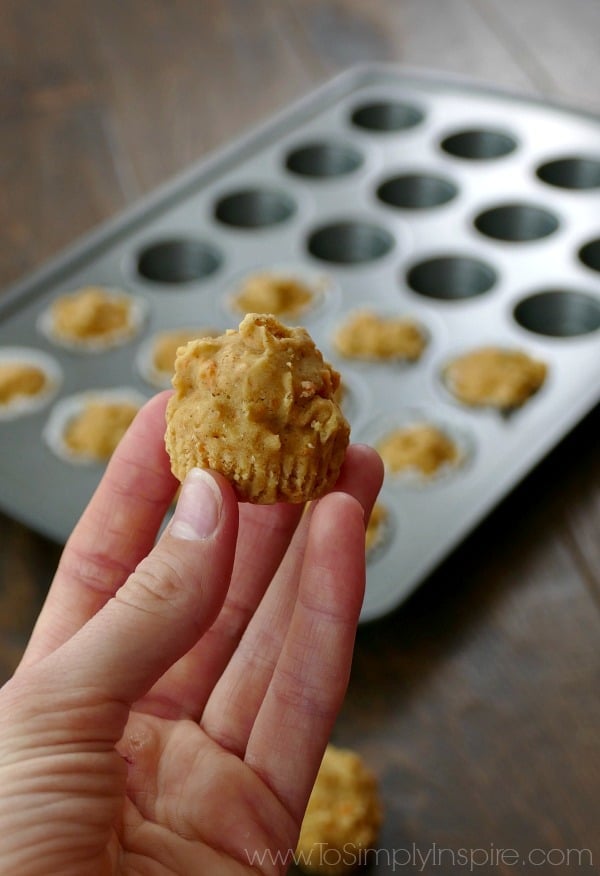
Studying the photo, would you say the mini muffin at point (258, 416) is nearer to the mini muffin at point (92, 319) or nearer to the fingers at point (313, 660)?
the fingers at point (313, 660)

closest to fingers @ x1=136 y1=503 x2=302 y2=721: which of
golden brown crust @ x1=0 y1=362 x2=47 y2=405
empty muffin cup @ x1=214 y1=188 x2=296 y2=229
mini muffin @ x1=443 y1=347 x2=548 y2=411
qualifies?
mini muffin @ x1=443 y1=347 x2=548 y2=411


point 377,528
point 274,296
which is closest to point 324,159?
point 274,296

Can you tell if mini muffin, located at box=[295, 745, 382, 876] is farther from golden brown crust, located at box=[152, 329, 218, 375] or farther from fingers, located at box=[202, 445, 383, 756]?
Answer: golden brown crust, located at box=[152, 329, 218, 375]

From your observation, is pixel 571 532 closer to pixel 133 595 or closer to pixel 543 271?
pixel 543 271

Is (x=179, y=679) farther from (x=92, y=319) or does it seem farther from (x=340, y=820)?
(x=92, y=319)

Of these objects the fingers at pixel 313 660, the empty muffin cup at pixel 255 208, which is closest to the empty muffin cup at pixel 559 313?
the empty muffin cup at pixel 255 208
